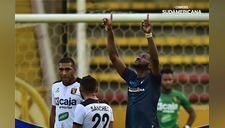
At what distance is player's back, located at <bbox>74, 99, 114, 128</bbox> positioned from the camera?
3.70 meters

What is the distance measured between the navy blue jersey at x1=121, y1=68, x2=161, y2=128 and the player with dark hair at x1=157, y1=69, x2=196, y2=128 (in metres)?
2.00

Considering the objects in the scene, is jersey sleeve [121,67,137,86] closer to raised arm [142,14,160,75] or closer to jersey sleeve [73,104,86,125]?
raised arm [142,14,160,75]

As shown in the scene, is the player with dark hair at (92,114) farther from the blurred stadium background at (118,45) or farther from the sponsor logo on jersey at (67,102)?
the blurred stadium background at (118,45)

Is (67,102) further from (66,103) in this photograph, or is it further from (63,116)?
(63,116)

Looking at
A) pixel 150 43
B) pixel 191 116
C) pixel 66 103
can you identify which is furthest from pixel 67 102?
pixel 191 116

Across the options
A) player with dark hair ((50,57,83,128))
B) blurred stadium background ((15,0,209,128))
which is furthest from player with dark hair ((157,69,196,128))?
player with dark hair ((50,57,83,128))

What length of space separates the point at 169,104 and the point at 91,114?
8.56 ft

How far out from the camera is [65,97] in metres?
4.49

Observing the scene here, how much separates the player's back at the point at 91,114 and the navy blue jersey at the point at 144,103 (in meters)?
0.27

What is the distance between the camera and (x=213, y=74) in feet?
8.25

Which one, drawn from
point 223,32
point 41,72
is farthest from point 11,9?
point 41,72

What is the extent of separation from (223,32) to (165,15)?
8.72 ft

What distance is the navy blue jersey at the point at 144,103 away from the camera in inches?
150

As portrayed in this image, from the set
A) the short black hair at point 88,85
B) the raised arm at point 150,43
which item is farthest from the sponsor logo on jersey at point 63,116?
the raised arm at point 150,43
